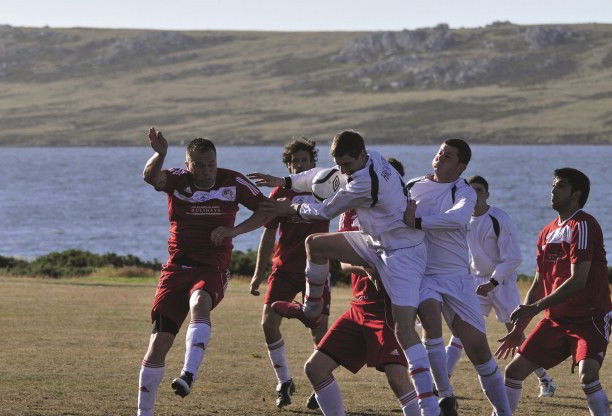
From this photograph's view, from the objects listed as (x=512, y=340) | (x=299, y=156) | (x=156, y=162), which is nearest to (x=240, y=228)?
(x=156, y=162)

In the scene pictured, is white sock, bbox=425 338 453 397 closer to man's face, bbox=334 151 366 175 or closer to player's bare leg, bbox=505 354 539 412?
player's bare leg, bbox=505 354 539 412

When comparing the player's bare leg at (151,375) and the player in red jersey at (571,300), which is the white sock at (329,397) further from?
the player in red jersey at (571,300)

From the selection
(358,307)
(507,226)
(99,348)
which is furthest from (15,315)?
(358,307)

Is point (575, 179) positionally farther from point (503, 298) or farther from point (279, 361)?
point (279, 361)

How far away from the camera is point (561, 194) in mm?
11102

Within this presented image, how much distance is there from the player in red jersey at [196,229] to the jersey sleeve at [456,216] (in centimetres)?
185

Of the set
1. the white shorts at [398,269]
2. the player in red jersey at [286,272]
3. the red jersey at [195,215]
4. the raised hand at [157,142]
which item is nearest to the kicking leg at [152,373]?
the red jersey at [195,215]

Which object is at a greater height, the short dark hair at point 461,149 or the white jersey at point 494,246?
the short dark hair at point 461,149

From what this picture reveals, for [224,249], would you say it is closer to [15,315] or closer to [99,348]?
[99,348]

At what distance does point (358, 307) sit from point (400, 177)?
1.10 m

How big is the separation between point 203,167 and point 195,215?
1.40 ft

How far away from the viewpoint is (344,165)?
10305mm

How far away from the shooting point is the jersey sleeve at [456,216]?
10.5 m

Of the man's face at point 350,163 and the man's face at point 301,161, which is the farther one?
the man's face at point 301,161
